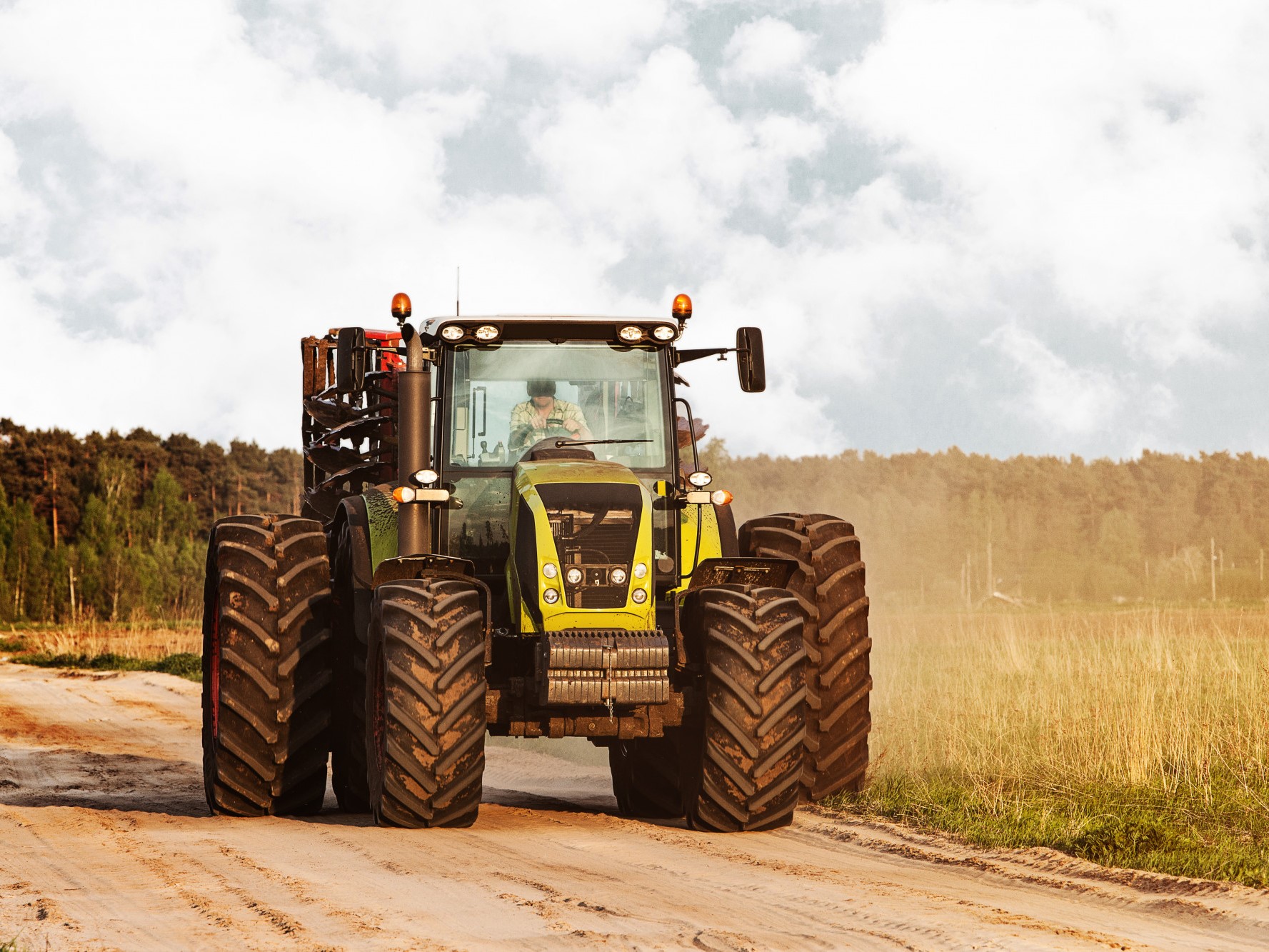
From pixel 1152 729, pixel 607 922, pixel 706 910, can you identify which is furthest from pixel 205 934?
pixel 1152 729

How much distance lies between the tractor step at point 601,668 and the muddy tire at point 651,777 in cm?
136

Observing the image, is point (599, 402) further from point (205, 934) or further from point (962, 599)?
point (962, 599)

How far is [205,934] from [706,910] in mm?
2209

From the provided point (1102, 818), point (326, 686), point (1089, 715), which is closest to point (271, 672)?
point (326, 686)

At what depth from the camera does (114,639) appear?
44469 mm

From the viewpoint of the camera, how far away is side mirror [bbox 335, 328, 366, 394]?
10.1 metres

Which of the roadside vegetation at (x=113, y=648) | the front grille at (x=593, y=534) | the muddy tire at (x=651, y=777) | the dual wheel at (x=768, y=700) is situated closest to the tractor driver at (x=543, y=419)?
the front grille at (x=593, y=534)

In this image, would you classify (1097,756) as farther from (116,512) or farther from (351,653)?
(116,512)

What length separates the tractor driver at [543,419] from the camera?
10.3 m

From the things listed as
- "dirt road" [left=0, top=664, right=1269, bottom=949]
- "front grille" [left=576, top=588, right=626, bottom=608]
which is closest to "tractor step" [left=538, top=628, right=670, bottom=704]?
"front grille" [left=576, top=588, right=626, bottom=608]

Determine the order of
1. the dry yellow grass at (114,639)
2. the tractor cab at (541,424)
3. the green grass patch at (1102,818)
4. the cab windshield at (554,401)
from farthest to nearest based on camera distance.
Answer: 1. the dry yellow grass at (114,639)
2. the cab windshield at (554,401)
3. the tractor cab at (541,424)
4. the green grass patch at (1102,818)

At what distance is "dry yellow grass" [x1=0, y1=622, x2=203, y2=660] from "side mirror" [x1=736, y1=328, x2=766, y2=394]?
25.7 m

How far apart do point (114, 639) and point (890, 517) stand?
35.5 m

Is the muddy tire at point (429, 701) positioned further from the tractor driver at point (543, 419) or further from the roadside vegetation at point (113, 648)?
the roadside vegetation at point (113, 648)
